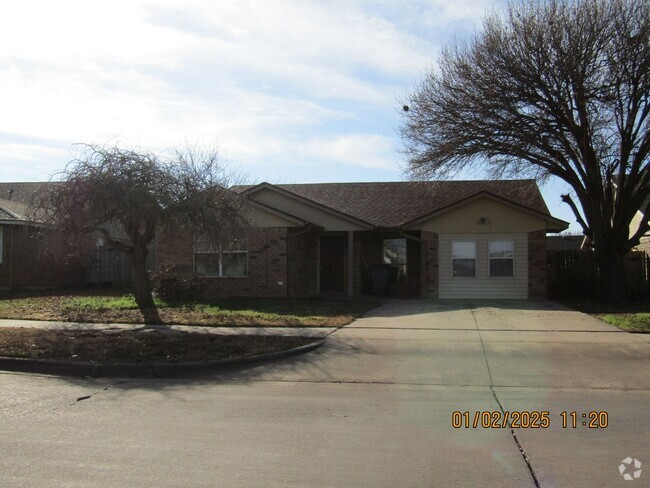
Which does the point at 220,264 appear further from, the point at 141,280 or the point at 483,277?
the point at 483,277

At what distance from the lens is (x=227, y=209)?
46.3 ft

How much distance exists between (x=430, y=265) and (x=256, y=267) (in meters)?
6.08

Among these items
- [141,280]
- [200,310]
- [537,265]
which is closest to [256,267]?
[200,310]

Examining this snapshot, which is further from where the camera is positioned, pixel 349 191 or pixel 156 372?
pixel 349 191

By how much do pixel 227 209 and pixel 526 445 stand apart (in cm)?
1024

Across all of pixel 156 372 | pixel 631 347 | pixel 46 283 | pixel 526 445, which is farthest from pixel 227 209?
pixel 46 283

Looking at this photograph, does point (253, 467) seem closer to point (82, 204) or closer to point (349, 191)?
point (82, 204)

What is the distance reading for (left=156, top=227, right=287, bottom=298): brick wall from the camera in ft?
61.0

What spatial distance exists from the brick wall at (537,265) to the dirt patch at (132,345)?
37.5ft

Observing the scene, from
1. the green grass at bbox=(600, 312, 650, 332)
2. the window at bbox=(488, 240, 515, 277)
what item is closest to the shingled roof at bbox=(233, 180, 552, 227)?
the window at bbox=(488, 240, 515, 277)

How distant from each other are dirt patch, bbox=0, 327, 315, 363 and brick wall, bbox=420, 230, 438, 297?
10.2 m

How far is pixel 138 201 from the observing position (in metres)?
12.6

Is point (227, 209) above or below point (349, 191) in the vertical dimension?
below

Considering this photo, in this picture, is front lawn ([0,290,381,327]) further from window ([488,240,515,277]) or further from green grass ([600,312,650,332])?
green grass ([600,312,650,332])
